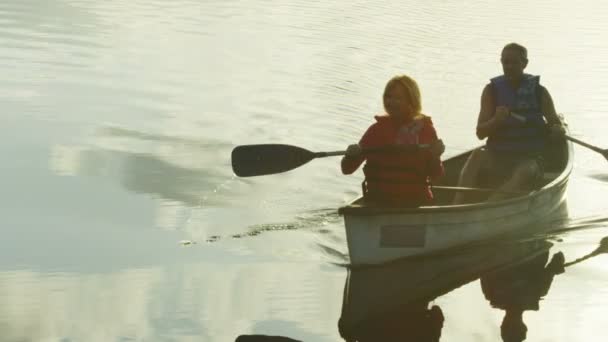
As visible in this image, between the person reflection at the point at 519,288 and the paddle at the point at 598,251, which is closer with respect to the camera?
the person reflection at the point at 519,288

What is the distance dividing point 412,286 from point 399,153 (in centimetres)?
107

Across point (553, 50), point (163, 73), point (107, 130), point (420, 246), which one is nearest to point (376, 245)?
point (420, 246)

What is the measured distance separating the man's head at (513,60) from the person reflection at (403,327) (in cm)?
311

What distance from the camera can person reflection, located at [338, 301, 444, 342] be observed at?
9.82 meters

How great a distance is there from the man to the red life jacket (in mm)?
1551

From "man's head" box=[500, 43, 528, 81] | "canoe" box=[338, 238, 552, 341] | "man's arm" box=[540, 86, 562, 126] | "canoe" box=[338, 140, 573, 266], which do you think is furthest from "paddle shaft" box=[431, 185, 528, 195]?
"man's head" box=[500, 43, 528, 81]

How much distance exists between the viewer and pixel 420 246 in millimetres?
11680

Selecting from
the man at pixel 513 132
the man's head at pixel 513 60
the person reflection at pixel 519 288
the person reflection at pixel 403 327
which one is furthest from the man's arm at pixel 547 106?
the person reflection at pixel 403 327

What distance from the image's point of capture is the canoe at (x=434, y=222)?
1110 centimetres

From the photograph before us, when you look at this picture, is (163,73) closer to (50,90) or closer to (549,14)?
(50,90)

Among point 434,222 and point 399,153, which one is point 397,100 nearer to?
point 399,153

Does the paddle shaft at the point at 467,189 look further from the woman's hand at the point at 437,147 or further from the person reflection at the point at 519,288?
the woman's hand at the point at 437,147

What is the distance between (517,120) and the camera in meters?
13.1

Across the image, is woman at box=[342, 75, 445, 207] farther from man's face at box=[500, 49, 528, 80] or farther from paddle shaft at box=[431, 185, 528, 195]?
man's face at box=[500, 49, 528, 80]
